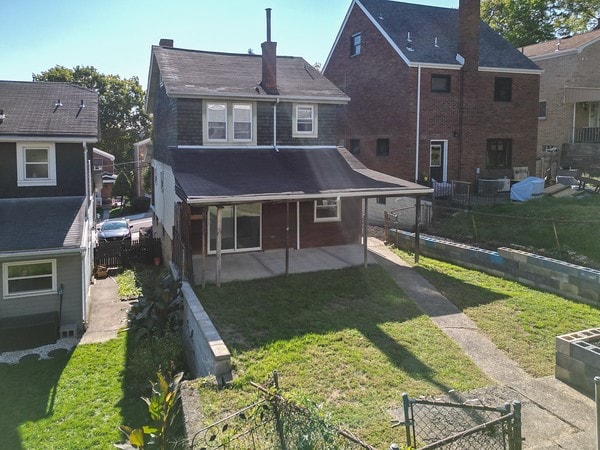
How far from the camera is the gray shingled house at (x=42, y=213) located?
500 inches

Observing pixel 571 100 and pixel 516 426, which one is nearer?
pixel 516 426

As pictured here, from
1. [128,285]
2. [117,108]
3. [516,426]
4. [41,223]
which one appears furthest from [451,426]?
[117,108]

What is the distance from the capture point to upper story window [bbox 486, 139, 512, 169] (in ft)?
76.6

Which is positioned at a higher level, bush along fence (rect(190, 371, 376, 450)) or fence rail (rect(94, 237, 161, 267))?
bush along fence (rect(190, 371, 376, 450))

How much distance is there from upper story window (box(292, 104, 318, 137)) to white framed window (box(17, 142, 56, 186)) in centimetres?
803

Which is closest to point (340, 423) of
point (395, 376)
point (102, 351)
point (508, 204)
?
point (395, 376)

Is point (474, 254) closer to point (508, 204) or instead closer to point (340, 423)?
point (508, 204)

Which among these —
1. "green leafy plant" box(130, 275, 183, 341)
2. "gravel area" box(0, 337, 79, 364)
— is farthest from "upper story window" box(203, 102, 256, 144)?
"gravel area" box(0, 337, 79, 364)

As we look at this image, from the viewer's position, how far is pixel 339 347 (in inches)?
352

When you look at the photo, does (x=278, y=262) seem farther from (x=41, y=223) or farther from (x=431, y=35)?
(x=431, y=35)

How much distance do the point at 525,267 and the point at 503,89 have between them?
13588 millimetres

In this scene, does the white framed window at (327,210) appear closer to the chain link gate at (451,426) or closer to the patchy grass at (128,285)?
the patchy grass at (128,285)

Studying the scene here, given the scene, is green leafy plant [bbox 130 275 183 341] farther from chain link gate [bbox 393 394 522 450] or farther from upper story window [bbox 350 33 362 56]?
upper story window [bbox 350 33 362 56]

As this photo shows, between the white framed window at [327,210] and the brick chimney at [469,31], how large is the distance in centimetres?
1002
